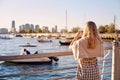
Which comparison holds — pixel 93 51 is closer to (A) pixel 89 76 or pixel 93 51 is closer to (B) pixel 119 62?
(A) pixel 89 76

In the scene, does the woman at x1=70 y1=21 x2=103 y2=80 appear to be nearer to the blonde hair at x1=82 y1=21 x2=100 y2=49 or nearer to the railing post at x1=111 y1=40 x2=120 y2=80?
the blonde hair at x1=82 y1=21 x2=100 y2=49

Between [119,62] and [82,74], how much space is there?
1550 mm

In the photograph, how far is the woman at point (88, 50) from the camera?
3842 mm

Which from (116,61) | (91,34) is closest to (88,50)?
(91,34)

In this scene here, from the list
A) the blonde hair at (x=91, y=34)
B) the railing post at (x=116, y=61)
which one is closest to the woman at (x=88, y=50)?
the blonde hair at (x=91, y=34)

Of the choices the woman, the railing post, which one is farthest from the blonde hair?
the railing post

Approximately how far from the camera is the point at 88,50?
388cm

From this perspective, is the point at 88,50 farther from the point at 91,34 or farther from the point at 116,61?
the point at 116,61

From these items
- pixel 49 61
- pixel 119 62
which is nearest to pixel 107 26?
pixel 49 61

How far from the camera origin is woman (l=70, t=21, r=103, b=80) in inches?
151

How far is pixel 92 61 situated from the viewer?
4000 mm

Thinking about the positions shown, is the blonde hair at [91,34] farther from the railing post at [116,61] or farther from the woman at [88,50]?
the railing post at [116,61]

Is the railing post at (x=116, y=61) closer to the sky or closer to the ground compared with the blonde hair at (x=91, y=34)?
closer to the ground

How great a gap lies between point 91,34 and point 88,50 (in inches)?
8.8
